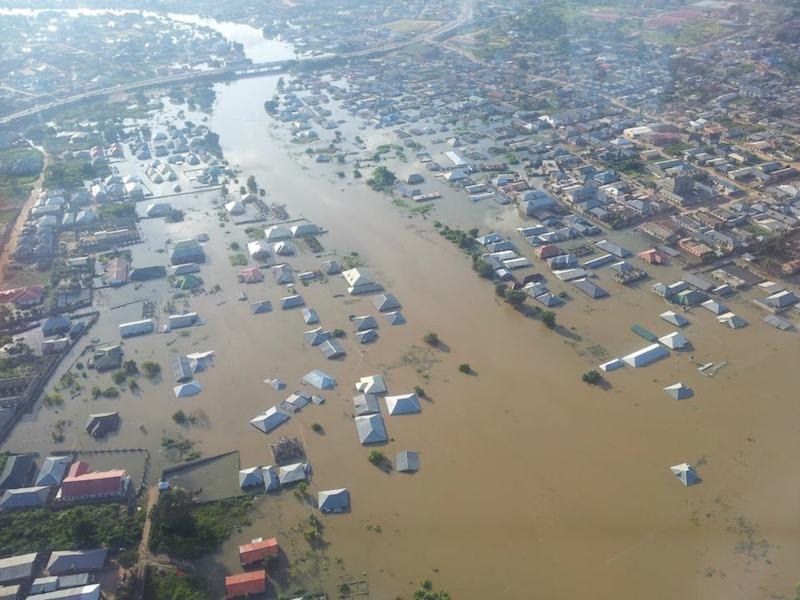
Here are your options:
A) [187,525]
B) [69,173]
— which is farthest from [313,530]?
[69,173]

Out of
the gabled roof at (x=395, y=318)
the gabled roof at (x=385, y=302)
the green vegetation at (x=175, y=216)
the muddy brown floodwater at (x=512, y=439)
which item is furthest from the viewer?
the green vegetation at (x=175, y=216)

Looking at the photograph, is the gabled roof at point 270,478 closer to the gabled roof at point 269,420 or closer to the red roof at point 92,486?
the gabled roof at point 269,420

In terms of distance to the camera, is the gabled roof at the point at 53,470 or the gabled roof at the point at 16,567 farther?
the gabled roof at the point at 53,470

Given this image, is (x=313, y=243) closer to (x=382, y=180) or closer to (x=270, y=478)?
(x=382, y=180)

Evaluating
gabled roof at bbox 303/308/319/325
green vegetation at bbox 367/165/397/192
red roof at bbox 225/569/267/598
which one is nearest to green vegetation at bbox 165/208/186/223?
green vegetation at bbox 367/165/397/192

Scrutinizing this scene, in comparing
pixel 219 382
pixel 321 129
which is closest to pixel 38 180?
→ pixel 321 129

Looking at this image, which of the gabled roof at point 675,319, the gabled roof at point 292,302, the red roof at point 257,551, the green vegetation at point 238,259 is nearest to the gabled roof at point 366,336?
the gabled roof at point 292,302

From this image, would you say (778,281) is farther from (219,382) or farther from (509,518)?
(219,382)

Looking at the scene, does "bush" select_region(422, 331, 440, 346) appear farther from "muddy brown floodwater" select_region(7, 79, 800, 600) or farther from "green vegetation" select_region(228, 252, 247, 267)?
"green vegetation" select_region(228, 252, 247, 267)
